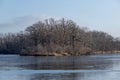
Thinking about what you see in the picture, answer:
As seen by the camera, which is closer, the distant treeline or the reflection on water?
the reflection on water

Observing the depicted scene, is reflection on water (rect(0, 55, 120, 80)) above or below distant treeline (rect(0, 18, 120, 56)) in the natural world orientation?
below

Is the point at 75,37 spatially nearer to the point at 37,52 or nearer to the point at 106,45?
the point at 37,52

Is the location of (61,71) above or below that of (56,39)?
below

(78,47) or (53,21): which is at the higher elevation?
(53,21)

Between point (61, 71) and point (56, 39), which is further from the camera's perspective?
point (56, 39)

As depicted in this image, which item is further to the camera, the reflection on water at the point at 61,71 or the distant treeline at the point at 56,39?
the distant treeline at the point at 56,39

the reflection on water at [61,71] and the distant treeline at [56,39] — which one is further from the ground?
the distant treeline at [56,39]

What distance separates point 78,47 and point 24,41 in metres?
23.2

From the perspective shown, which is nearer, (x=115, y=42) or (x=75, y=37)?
(x=75, y=37)

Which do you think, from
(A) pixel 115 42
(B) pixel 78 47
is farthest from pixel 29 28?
(A) pixel 115 42

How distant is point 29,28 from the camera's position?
10744 centimetres

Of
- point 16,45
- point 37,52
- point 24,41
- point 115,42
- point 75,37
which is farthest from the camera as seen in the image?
point 115,42

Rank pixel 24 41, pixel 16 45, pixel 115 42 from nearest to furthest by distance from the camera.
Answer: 1. pixel 24 41
2. pixel 16 45
3. pixel 115 42

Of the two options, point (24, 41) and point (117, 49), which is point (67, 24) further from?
point (117, 49)
